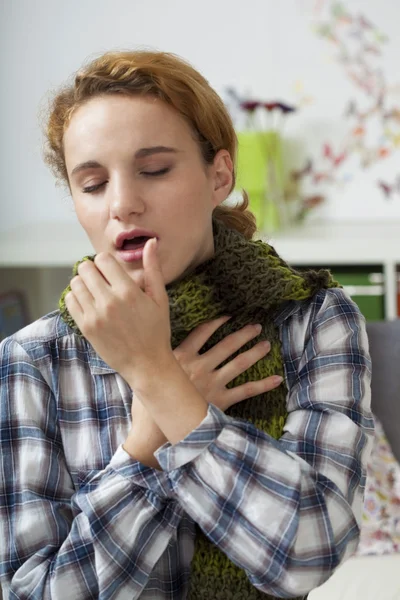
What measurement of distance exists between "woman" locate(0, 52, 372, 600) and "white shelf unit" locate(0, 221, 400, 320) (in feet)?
5.36

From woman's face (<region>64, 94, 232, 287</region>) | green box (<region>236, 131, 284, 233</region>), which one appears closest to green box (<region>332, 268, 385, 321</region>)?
green box (<region>236, 131, 284, 233</region>)

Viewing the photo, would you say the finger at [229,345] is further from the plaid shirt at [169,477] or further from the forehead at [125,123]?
the forehead at [125,123]

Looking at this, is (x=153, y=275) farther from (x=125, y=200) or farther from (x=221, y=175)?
(x=221, y=175)

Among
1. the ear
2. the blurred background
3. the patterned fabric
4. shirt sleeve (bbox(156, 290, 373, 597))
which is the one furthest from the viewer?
the blurred background

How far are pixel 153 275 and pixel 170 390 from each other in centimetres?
13

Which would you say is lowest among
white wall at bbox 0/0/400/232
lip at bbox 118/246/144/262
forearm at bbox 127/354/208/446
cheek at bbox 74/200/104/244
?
forearm at bbox 127/354/208/446

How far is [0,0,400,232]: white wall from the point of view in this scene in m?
3.31

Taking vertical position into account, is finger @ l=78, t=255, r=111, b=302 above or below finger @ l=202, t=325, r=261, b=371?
above

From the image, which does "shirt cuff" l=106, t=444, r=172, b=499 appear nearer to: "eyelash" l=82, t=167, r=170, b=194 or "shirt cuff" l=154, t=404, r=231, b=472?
"shirt cuff" l=154, t=404, r=231, b=472

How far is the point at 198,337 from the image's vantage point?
1.03m

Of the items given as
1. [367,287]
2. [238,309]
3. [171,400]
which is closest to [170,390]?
[171,400]

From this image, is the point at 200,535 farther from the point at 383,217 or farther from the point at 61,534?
the point at 383,217

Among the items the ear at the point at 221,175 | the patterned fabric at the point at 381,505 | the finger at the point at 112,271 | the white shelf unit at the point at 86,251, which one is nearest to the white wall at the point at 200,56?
the white shelf unit at the point at 86,251

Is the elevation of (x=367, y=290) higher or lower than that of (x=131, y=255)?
lower
